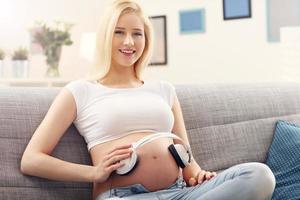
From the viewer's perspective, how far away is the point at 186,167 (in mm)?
1824

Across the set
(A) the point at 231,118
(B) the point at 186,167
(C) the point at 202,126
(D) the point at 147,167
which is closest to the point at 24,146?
(D) the point at 147,167

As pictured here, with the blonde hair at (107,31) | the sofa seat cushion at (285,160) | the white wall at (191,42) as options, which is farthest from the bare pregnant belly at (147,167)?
the white wall at (191,42)

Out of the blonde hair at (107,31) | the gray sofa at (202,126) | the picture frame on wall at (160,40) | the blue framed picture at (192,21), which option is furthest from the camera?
the picture frame on wall at (160,40)

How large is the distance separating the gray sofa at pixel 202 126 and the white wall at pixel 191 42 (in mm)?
958

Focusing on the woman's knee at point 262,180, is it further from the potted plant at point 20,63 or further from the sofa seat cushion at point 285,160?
the potted plant at point 20,63

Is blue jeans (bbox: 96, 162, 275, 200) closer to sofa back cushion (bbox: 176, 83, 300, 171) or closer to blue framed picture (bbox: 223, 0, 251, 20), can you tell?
sofa back cushion (bbox: 176, 83, 300, 171)

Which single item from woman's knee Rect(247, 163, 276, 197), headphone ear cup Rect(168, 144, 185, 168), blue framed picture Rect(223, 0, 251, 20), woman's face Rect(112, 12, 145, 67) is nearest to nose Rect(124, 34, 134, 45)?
woman's face Rect(112, 12, 145, 67)

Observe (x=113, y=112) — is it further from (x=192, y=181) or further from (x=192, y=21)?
(x=192, y=21)

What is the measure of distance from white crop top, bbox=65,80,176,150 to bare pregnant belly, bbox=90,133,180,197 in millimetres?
28

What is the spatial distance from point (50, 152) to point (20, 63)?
2.50 meters

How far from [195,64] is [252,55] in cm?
44

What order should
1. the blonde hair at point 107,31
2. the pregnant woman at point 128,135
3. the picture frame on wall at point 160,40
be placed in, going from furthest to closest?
the picture frame on wall at point 160,40, the blonde hair at point 107,31, the pregnant woman at point 128,135

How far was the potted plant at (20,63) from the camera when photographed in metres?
4.09

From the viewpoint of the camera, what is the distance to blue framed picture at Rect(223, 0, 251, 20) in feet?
11.7
